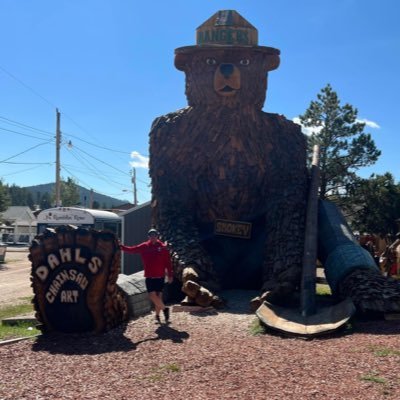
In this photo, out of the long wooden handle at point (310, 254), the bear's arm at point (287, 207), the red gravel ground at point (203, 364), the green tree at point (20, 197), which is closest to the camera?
the red gravel ground at point (203, 364)

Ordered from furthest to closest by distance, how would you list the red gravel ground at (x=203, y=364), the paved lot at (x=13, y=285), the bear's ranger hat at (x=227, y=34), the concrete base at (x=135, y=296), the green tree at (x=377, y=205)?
the green tree at (x=377, y=205) → the paved lot at (x=13, y=285) → the bear's ranger hat at (x=227, y=34) → the concrete base at (x=135, y=296) → the red gravel ground at (x=203, y=364)

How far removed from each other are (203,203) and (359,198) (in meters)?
15.3

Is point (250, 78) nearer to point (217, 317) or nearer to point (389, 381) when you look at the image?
point (217, 317)

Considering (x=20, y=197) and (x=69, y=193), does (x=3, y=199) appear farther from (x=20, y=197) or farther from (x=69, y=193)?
(x=20, y=197)

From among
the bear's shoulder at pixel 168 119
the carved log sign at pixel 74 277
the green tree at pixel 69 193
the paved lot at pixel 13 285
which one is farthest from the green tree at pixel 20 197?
the carved log sign at pixel 74 277

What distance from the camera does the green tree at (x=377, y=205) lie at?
69.6 feet

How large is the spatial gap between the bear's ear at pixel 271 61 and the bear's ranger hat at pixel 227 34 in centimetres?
5

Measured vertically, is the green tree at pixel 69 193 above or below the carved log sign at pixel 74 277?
above

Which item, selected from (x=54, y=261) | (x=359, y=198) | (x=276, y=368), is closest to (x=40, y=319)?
(x=54, y=261)

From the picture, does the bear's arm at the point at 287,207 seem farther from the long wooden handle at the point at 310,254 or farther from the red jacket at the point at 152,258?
the red jacket at the point at 152,258

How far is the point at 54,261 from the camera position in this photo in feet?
18.0

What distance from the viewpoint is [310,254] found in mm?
6602

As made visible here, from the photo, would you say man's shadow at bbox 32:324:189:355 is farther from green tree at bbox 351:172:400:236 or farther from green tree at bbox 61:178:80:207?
green tree at bbox 61:178:80:207

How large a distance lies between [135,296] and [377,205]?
16.9m
